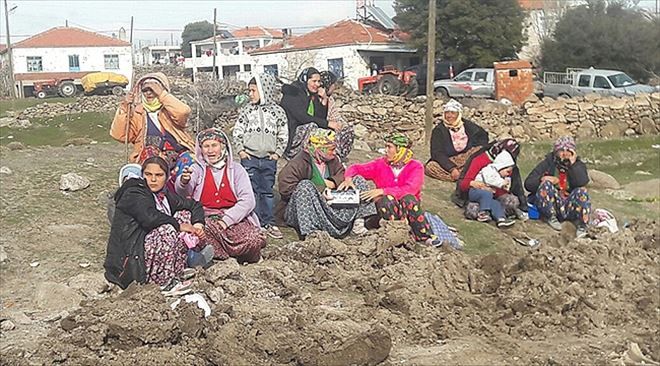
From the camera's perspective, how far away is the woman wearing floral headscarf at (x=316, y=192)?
278 inches

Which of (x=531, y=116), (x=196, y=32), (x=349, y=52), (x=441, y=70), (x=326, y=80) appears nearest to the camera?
(x=326, y=80)

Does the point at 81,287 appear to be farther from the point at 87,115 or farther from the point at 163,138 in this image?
the point at 87,115

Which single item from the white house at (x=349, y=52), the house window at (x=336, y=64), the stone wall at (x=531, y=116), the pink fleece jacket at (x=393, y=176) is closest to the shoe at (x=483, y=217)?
the pink fleece jacket at (x=393, y=176)

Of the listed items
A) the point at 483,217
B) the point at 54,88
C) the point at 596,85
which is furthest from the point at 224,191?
the point at 54,88

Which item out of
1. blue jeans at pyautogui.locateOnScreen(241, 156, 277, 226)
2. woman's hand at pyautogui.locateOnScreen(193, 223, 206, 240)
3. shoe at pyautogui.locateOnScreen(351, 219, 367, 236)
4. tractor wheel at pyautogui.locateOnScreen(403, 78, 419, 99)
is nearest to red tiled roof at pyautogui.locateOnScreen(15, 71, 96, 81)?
tractor wheel at pyautogui.locateOnScreen(403, 78, 419, 99)

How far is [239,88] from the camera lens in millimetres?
20641

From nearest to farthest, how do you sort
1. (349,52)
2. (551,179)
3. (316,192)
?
(316,192), (551,179), (349,52)

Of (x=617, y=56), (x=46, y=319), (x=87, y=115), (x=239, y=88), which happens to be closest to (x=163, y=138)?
(x=46, y=319)

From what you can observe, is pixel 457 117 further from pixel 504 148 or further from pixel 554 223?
pixel 554 223

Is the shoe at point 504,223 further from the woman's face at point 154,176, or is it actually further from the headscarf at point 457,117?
the woman's face at point 154,176

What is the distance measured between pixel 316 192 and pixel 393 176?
86 cm

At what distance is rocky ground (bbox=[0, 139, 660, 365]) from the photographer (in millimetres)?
4594

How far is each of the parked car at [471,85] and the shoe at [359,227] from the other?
19677mm

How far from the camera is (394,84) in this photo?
28391 millimetres
